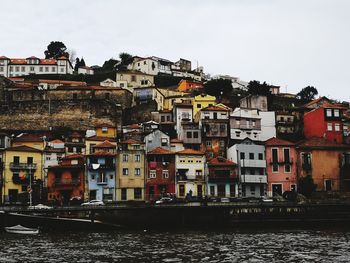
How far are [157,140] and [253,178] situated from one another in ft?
48.3

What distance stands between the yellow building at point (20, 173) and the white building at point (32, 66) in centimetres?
6278

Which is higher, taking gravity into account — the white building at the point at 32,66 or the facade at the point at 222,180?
the white building at the point at 32,66

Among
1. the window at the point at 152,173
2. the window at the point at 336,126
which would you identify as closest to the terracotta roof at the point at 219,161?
the window at the point at 152,173

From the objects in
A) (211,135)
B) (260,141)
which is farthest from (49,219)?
(260,141)

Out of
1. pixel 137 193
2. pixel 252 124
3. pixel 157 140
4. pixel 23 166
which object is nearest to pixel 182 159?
pixel 157 140

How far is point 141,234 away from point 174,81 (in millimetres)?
81439

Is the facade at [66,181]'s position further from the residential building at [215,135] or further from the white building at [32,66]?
the white building at [32,66]

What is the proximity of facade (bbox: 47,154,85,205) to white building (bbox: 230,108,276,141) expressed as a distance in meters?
23.5

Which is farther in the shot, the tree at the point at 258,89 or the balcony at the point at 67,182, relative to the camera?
the tree at the point at 258,89

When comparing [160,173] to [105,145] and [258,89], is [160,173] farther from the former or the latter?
[258,89]

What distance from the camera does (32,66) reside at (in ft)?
431

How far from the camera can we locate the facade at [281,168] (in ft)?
235

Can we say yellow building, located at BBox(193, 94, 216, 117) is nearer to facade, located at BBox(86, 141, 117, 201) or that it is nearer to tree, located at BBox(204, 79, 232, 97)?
tree, located at BBox(204, 79, 232, 97)

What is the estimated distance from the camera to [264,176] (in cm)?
7144
